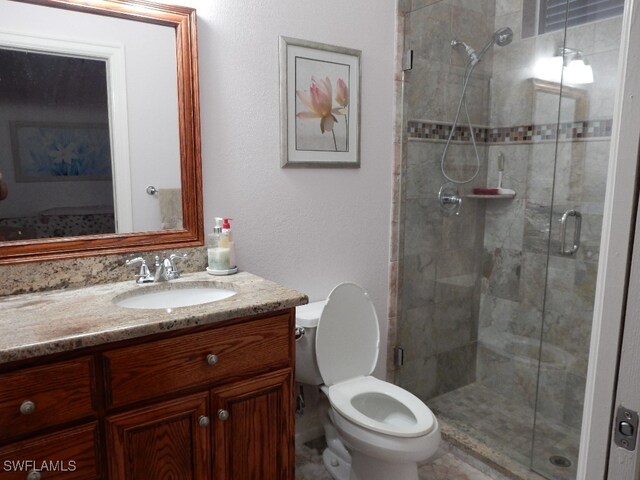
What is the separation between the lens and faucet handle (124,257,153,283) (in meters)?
1.63

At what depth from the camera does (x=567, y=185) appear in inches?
88.5

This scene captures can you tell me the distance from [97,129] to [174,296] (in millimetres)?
637

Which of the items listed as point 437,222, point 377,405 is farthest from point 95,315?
point 437,222

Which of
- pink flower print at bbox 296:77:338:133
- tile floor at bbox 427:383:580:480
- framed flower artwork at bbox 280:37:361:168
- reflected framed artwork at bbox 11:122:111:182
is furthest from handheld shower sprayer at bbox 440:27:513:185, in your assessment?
reflected framed artwork at bbox 11:122:111:182

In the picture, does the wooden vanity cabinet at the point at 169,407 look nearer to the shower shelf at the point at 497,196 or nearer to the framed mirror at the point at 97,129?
the framed mirror at the point at 97,129

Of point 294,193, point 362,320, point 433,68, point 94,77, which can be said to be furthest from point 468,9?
point 94,77

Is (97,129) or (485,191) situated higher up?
(97,129)

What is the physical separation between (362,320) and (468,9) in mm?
1663

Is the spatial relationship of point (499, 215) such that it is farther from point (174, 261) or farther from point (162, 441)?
point (162, 441)

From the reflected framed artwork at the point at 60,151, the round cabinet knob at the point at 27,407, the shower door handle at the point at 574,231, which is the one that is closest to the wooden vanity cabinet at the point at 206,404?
the round cabinet knob at the point at 27,407

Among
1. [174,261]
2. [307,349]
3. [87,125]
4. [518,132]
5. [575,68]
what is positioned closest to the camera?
[87,125]

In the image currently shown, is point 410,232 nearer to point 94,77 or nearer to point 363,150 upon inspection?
point 363,150

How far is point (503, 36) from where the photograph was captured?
2422mm

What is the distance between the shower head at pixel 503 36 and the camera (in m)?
2.41
